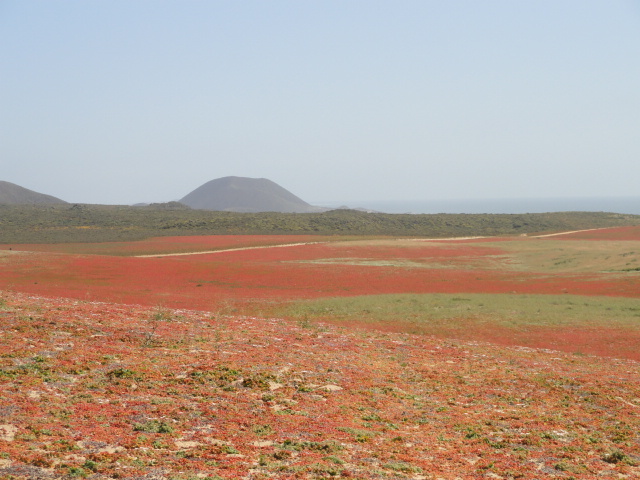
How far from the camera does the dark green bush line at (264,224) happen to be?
103625 millimetres

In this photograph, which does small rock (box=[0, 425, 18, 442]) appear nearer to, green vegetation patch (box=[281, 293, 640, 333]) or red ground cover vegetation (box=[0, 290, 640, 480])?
red ground cover vegetation (box=[0, 290, 640, 480])

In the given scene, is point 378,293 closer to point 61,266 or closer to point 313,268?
point 313,268

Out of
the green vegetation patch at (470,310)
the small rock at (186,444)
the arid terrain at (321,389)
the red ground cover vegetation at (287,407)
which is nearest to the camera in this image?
the red ground cover vegetation at (287,407)

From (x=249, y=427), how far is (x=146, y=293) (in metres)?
26.7

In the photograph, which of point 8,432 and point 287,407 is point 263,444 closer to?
point 287,407

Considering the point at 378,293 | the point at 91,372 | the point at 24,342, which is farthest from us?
the point at 378,293

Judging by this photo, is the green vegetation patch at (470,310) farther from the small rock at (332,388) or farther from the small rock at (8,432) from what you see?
the small rock at (8,432)

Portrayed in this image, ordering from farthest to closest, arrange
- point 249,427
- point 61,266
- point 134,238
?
1. point 134,238
2. point 61,266
3. point 249,427

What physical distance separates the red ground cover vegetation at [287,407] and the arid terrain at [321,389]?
5 centimetres

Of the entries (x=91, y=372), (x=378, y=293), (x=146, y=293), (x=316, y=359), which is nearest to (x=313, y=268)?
(x=378, y=293)

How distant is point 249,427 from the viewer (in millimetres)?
11258

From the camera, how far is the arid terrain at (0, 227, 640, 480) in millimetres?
9664

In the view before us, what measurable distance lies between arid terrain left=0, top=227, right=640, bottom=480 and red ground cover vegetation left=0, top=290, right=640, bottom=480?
50 millimetres

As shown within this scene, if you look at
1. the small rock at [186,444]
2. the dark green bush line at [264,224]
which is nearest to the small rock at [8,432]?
the small rock at [186,444]
